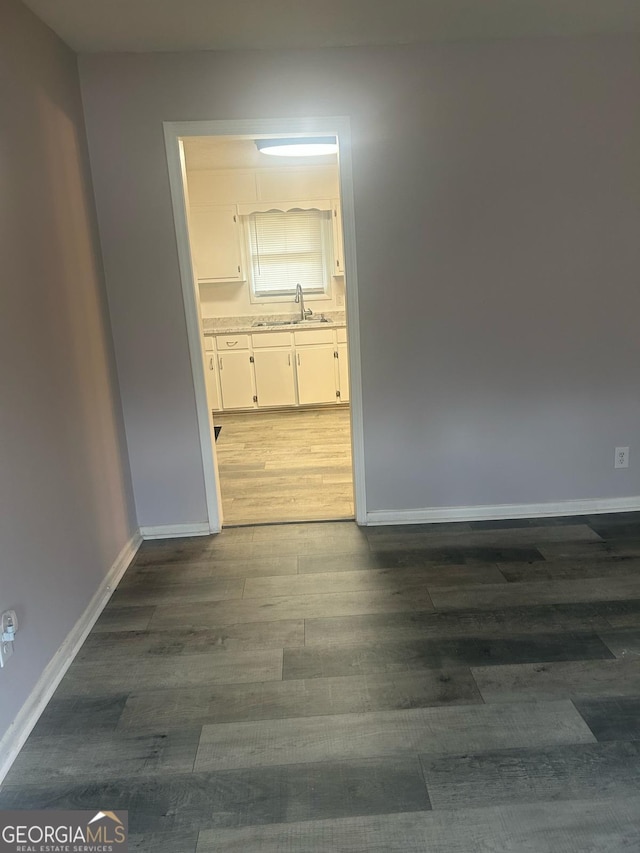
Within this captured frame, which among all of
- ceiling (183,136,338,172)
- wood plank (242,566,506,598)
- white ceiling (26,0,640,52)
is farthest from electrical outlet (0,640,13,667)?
ceiling (183,136,338,172)

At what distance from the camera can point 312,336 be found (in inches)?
222

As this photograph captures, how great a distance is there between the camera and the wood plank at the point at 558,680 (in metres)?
1.77

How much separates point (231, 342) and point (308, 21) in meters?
3.52

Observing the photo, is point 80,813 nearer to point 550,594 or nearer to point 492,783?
point 492,783

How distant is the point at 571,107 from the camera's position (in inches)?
105

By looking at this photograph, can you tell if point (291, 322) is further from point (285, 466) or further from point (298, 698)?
point (298, 698)

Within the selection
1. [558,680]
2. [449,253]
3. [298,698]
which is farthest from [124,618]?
[449,253]

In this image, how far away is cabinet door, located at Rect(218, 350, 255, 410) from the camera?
18.5 feet

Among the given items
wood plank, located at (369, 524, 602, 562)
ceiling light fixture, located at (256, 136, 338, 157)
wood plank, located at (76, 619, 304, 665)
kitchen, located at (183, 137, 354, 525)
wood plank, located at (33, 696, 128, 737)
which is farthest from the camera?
kitchen, located at (183, 137, 354, 525)

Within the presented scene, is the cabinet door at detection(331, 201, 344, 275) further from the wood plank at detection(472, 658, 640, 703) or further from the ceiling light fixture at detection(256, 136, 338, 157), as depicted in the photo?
the wood plank at detection(472, 658, 640, 703)

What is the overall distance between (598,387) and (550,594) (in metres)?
1.22

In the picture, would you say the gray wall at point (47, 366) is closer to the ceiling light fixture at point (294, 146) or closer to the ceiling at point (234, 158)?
the ceiling light fixture at point (294, 146)

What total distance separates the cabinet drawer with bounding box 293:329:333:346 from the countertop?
0.04m

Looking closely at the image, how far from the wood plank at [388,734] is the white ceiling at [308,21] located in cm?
256
